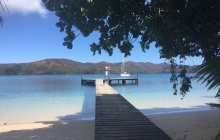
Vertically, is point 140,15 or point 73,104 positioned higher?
point 140,15

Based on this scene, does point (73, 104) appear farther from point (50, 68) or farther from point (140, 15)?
point (50, 68)

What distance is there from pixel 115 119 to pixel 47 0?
308 centimetres

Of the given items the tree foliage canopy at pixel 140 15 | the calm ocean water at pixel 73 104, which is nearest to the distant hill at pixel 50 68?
the calm ocean water at pixel 73 104

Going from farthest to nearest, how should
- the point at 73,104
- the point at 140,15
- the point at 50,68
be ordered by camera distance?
the point at 50,68, the point at 73,104, the point at 140,15

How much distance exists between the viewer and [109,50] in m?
4.64

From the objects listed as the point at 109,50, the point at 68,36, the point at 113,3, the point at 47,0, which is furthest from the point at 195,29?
the point at 47,0

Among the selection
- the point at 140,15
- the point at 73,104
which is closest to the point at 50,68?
the point at 73,104

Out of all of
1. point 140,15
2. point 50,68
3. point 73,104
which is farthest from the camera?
point 50,68

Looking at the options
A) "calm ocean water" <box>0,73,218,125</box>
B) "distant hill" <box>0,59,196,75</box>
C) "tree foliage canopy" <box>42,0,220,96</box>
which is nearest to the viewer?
"tree foliage canopy" <box>42,0,220,96</box>

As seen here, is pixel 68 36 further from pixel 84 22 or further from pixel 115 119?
pixel 115 119

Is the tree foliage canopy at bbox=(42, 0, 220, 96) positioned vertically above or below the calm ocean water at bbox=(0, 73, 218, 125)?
above

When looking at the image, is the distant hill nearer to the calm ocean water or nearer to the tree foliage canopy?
the calm ocean water

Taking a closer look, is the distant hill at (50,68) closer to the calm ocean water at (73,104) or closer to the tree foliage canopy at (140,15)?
the calm ocean water at (73,104)

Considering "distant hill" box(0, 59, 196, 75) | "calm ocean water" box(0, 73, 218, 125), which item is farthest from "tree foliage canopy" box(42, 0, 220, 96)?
"distant hill" box(0, 59, 196, 75)
